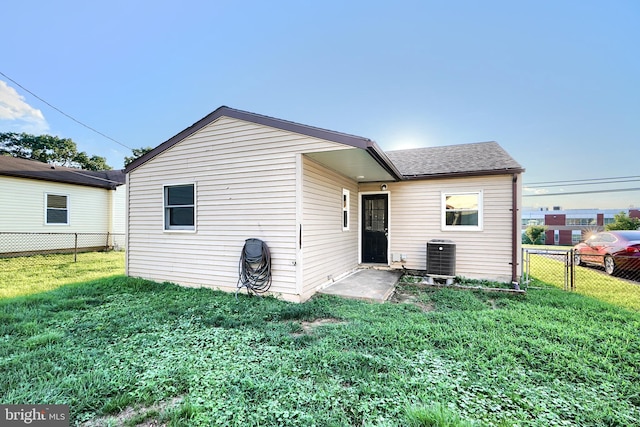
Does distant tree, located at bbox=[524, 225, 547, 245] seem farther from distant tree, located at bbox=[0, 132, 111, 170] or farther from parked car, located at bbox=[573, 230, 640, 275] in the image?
distant tree, located at bbox=[0, 132, 111, 170]

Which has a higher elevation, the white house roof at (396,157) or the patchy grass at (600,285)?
the white house roof at (396,157)

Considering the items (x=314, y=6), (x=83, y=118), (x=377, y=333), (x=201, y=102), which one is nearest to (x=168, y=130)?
(x=83, y=118)

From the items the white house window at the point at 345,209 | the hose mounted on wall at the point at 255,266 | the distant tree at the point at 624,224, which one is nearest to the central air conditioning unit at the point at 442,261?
the white house window at the point at 345,209

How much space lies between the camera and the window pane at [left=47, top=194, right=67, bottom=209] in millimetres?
10727

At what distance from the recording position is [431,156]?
27.7 feet

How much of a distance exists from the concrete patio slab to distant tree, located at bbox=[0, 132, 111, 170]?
3212 centimetres

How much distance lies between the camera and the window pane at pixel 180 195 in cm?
585

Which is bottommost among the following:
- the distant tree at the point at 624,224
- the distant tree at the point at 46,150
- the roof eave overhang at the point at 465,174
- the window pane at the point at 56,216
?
the distant tree at the point at 624,224

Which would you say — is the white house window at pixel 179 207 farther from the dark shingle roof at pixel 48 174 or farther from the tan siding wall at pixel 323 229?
the dark shingle roof at pixel 48 174

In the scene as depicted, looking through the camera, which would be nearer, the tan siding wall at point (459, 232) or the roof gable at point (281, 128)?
the roof gable at point (281, 128)

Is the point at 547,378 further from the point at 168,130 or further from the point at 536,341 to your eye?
the point at 168,130

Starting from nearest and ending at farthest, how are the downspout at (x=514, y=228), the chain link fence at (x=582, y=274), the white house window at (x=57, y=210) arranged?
1. the chain link fence at (x=582, y=274)
2. the downspout at (x=514, y=228)
3. the white house window at (x=57, y=210)

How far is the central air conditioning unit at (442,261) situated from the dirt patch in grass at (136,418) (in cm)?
600

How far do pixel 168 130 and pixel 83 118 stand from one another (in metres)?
5.25
